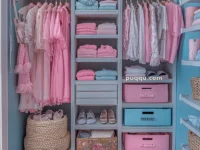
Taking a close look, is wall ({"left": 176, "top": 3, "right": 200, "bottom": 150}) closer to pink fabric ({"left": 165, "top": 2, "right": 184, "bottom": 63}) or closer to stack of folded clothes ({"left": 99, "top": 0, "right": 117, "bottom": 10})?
pink fabric ({"left": 165, "top": 2, "right": 184, "bottom": 63})

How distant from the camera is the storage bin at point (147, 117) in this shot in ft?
7.98

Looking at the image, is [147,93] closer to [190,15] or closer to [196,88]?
[196,88]

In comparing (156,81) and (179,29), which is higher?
(179,29)

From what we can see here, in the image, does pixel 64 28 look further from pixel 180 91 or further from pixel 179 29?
pixel 180 91

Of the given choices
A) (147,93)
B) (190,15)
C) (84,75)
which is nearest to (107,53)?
(84,75)

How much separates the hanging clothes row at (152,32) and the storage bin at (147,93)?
0.26 m

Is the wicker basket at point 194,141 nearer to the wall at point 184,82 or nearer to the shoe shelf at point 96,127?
the wall at point 184,82

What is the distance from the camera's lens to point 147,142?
2418mm

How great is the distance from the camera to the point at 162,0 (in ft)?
8.67

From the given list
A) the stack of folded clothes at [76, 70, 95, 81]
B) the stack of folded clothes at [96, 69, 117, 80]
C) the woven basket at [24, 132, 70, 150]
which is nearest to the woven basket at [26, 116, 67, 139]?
the woven basket at [24, 132, 70, 150]

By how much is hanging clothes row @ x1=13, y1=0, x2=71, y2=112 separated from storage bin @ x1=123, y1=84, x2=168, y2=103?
0.60m

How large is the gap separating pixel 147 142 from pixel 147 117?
0.78 ft

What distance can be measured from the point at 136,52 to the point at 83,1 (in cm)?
70

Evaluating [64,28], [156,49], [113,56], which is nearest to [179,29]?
[156,49]
